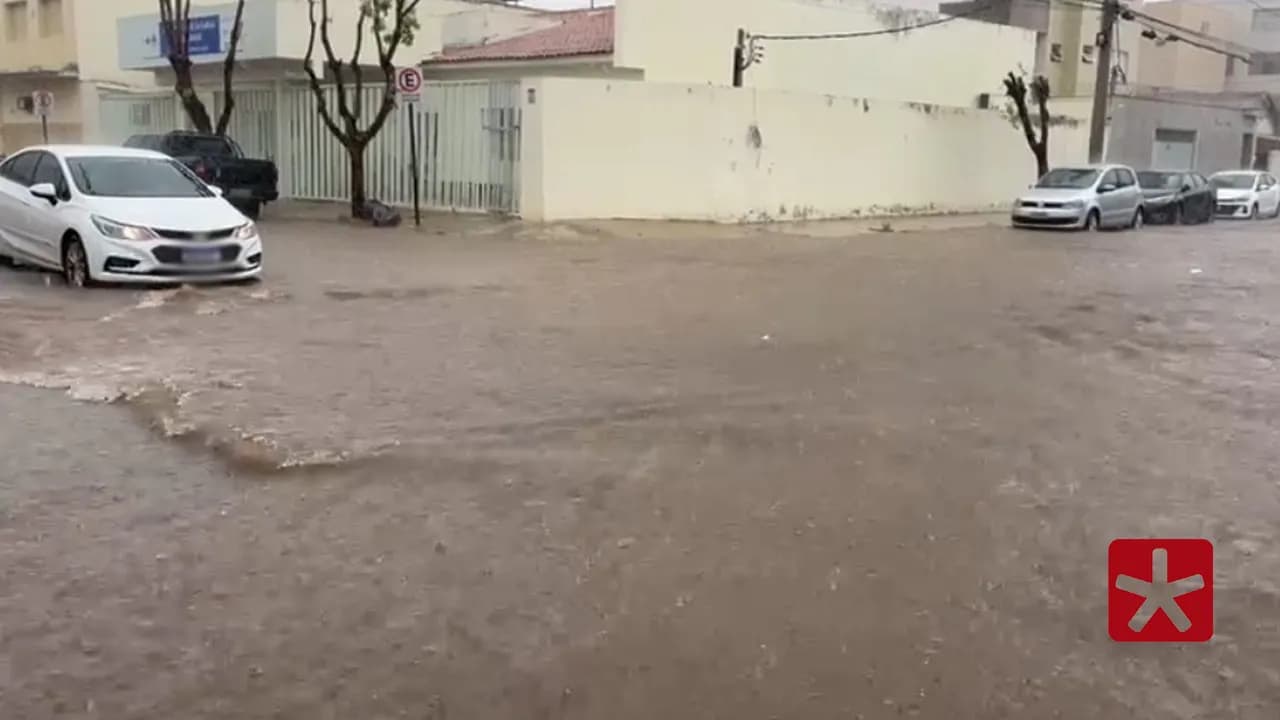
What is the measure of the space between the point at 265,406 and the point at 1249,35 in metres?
67.1

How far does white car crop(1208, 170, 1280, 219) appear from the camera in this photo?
115 ft

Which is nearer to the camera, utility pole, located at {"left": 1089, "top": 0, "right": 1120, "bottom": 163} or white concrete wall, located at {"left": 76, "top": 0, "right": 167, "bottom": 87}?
utility pole, located at {"left": 1089, "top": 0, "right": 1120, "bottom": 163}

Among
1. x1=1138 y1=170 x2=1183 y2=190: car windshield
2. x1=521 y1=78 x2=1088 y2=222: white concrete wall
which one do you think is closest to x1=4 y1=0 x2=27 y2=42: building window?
x1=521 y1=78 x2=1088 y2=222: white concrete wall

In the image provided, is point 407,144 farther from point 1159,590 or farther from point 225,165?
point 1159,590

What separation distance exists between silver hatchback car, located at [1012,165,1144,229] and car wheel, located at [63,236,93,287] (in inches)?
765

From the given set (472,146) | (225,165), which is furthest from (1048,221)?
(225,165)

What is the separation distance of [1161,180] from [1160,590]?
28316 millimetres

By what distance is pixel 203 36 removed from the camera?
Answer: 2869cm

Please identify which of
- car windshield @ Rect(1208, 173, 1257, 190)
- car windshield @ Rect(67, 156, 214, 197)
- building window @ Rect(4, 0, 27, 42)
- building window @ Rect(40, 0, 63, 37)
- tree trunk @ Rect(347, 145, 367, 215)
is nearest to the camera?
car windshield @ Rect(67, 156, 214, 197)

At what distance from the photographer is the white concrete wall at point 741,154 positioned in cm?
2253

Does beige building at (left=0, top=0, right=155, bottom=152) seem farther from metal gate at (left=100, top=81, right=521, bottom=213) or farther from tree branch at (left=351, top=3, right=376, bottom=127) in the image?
tree branch at (left=351, top=3, right=376, bottom=127)

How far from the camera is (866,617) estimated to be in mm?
4879

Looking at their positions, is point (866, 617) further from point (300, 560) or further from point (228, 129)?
point (228, 129)

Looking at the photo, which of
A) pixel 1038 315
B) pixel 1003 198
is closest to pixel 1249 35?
pixel 1003 198
